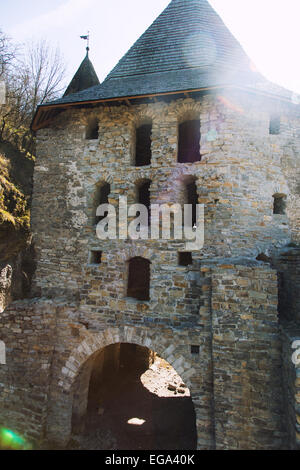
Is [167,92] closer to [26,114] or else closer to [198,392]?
[198,392]

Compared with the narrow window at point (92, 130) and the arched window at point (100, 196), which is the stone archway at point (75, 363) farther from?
the narrow window at point (92, 130)

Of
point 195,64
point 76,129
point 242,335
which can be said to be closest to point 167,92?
point 195,64

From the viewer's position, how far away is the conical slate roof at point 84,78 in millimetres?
12352

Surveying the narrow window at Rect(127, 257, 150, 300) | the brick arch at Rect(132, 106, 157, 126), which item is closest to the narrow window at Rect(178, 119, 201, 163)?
the brick arch at Rect(132, 106, 157, 126)

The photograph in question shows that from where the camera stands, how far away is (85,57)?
13.2m

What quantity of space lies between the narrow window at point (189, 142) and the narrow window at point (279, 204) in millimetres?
3064

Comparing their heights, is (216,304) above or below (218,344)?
above

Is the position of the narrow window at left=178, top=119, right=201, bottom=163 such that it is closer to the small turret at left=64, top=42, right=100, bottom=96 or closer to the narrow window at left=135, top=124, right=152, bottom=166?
the narrow window at left=135, top=124, right=152, bottom=166

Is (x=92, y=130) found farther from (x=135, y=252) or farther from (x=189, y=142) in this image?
(x=135, y=252)
